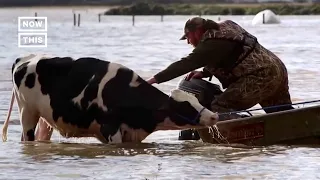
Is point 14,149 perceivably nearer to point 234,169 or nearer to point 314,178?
point 234,169

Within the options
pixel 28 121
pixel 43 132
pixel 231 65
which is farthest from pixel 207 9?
pixel 231 65

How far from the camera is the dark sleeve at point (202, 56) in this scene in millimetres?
10789

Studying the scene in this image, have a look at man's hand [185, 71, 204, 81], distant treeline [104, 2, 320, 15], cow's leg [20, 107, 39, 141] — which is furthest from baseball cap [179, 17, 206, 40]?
distant treeline [104, 2, 320, 15]

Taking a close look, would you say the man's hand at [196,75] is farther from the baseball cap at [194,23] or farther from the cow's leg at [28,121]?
the cow's leg at [28,121]

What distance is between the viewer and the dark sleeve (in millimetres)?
10789

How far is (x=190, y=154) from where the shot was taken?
10.5 metres

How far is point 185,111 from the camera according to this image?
10617mm

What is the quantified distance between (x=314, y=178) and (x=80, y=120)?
9.22 ft

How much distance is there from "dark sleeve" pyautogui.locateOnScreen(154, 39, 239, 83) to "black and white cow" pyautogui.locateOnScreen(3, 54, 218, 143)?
20cm

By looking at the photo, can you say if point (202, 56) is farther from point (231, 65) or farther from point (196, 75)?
point (196, 75)

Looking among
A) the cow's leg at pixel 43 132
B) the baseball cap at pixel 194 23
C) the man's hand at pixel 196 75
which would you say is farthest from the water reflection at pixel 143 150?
the baseball cap at pixel 194 23

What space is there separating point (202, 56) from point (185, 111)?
0.62 meters

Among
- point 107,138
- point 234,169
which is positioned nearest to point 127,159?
point 107,138

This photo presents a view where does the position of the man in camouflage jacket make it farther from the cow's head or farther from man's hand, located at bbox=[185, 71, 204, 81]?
the cow's head
